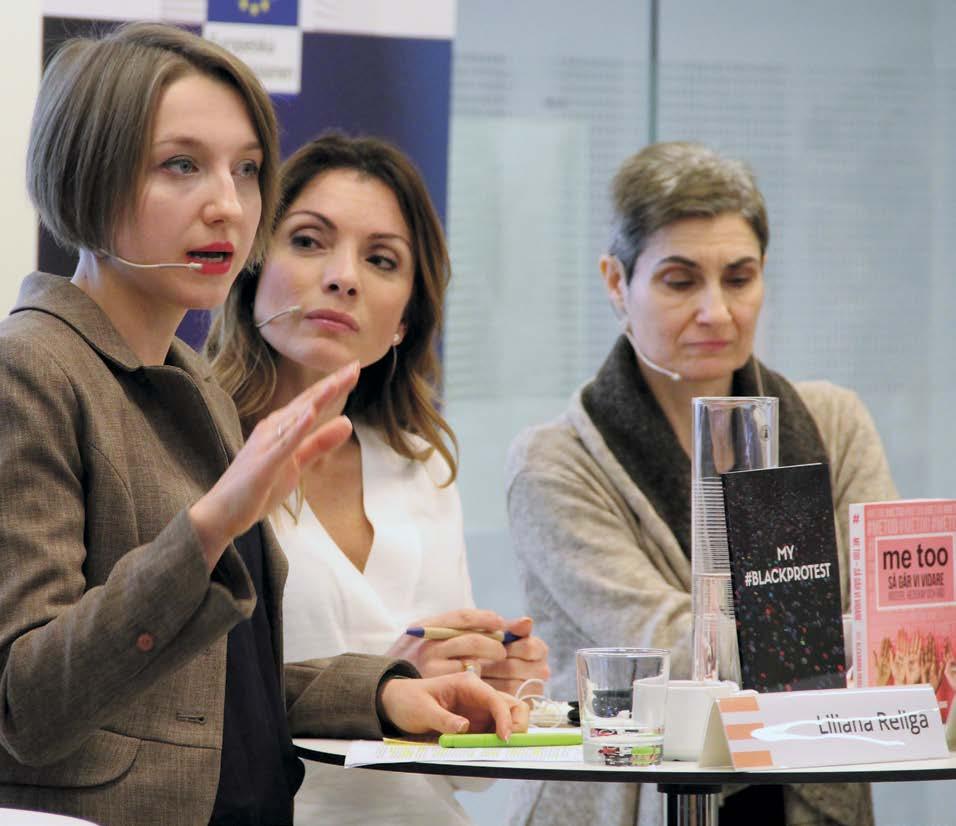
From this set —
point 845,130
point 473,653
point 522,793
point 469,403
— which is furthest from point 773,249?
point 473,653

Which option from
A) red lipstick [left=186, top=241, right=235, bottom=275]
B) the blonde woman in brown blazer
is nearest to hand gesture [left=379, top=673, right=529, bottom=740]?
the blonde woman in brown blazer

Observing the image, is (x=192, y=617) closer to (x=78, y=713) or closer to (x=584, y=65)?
(x=78, y=713)

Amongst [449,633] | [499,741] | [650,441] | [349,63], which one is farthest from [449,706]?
[349,63]

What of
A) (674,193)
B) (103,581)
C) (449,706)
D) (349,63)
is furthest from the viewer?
(349,63)

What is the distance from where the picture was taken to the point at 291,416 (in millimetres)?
1237

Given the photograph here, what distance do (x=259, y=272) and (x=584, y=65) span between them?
5.21ft

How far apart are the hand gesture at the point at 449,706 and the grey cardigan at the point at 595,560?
727mm

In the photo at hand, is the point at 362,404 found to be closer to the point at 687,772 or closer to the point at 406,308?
the point at 406,308

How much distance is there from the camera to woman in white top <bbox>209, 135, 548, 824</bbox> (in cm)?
217

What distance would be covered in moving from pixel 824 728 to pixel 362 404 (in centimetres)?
122

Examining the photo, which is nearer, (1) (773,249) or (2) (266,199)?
(2) (266,199)

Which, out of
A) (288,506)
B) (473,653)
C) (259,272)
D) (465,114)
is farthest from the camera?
(465,114)

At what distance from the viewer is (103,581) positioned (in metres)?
1.40

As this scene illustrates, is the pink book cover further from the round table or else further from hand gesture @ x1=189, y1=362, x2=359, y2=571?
hand gesture @ x1=189, y1=362, x2=359, y2=571
